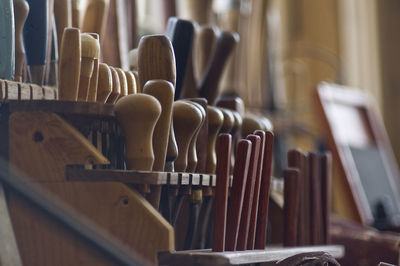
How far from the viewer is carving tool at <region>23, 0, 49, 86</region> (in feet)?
Result: 1.55

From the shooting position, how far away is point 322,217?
62 centimetres

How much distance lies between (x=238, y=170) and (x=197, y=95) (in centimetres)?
15

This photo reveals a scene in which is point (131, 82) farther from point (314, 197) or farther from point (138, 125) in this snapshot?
point (314, 197)

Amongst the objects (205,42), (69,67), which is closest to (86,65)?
(69,67)

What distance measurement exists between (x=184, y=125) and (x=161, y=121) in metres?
0.03

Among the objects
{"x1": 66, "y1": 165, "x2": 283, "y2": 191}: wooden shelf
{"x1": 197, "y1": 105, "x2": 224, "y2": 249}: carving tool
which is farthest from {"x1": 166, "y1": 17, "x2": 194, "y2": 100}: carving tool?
{"x1": 66, "y1": 165, "x2": 283, "y2": 191}: wooden shelf

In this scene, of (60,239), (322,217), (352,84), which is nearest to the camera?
(60,239)

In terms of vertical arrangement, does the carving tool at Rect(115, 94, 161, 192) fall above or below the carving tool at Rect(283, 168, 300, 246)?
above

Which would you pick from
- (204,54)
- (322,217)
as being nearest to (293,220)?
(322,217)

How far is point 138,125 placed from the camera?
16.2 inches

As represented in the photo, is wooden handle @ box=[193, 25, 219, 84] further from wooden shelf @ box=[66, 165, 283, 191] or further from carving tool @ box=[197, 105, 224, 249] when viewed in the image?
wooden shelf @ box=[66, 165, 283, 191]

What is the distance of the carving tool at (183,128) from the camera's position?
451mm

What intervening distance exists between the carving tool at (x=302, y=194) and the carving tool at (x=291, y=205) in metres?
0.01

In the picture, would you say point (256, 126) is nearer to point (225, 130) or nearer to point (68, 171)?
point (225, 130)
